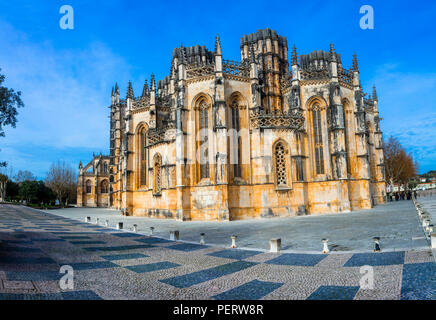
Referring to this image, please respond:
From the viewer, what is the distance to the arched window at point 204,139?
76.5ft

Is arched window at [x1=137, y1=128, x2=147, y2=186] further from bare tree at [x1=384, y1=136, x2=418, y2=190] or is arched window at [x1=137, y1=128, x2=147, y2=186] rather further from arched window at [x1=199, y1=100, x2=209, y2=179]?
bare tree at [x1=384, y1=136, x2=418, y2=190]

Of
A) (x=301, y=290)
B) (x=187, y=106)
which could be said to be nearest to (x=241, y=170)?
(x=187, y=106)

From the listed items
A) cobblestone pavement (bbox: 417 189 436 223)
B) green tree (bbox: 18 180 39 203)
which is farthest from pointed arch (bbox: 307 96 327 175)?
green tree (bbox: 18 180 39 203)

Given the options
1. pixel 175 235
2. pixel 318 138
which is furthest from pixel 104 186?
pixel 175 235

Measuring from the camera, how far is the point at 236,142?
23734 mm

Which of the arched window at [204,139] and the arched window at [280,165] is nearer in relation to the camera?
the arched window at [204,139]

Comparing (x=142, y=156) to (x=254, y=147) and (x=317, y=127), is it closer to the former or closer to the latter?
(x=254, y=147)

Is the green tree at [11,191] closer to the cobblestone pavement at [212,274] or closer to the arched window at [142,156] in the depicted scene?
the arched window at [142,156]

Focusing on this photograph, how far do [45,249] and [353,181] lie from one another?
25.9m

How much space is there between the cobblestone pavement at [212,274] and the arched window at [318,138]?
18559 millimetres

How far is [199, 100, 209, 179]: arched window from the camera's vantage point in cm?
2333

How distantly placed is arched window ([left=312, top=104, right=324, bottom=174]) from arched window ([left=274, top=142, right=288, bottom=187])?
161 inches

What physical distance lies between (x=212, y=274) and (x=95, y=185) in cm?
6587
